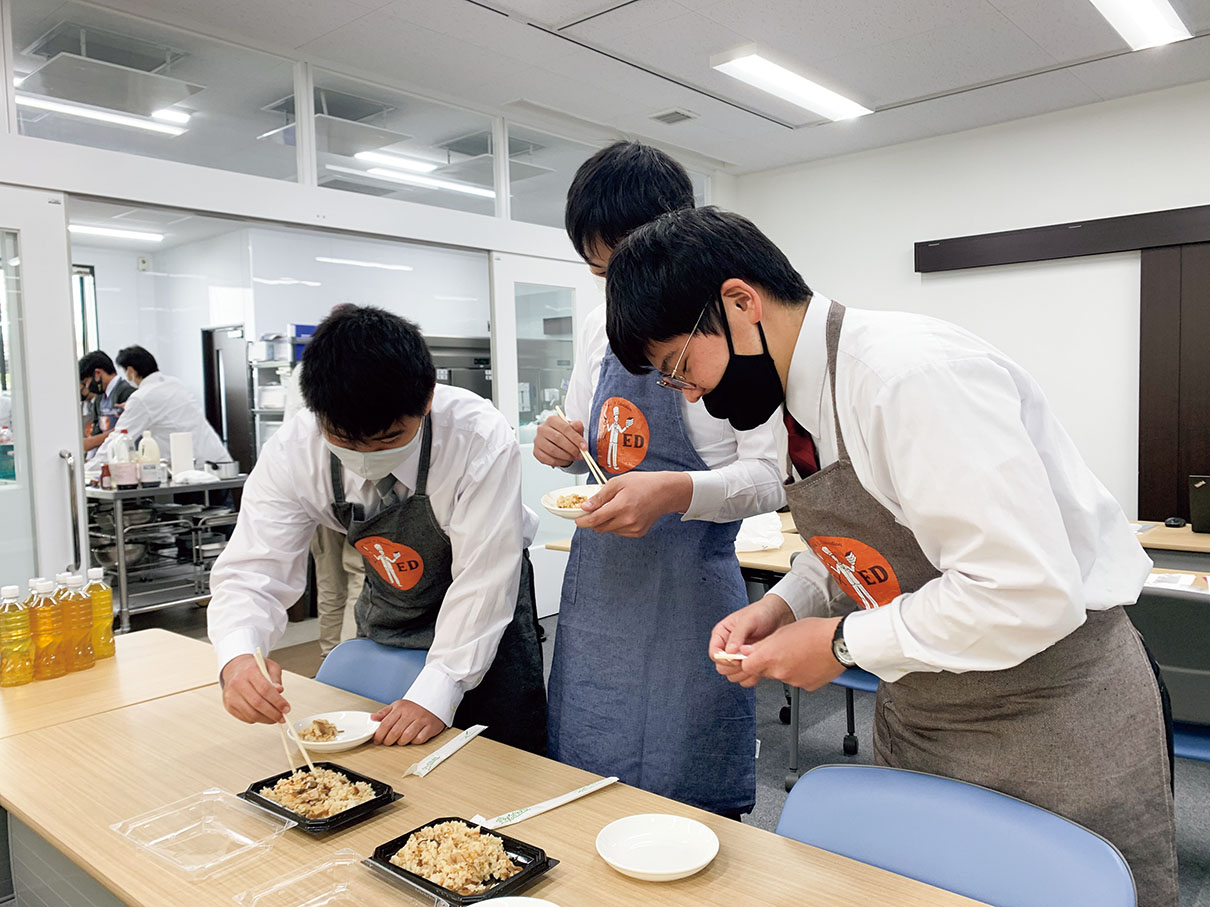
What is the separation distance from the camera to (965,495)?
919 millimetres

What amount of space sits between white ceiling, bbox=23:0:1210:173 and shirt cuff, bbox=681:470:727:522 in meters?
2.92

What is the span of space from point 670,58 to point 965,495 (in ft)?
13.3

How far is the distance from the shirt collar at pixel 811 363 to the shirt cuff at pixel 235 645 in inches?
45.0

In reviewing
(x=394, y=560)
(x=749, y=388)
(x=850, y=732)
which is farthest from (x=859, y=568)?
(x=850, y=732)

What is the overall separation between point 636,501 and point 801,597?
31cm

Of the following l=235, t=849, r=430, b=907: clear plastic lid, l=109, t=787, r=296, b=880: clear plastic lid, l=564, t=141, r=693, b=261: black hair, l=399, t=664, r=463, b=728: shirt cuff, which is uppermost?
l=564, t=141, r=693, b=261: black hair

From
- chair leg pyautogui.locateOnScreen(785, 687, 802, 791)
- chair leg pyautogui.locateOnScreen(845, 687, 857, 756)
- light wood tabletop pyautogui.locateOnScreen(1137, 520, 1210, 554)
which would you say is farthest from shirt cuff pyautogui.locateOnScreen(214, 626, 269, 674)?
light wood tabletop pyautogui.locateOnScreen(1137, 520, 1210, 554)

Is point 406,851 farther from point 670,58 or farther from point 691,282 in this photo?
point 670,58

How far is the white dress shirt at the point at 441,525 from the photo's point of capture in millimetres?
Answer: 1682

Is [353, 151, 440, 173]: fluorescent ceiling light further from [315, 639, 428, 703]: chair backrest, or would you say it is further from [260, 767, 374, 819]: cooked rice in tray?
[260, 767, 374, 819]: cooked rice in tray

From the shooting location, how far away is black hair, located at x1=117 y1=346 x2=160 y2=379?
247 inches

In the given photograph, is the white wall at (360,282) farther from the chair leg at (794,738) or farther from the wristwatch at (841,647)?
the wristwatch at (841,647)

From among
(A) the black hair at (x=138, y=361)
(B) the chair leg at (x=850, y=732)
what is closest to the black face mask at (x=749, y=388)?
(B) the chair leg at (x=850, y=732)

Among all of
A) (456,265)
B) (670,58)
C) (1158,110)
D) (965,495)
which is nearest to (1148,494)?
(1158,110)
